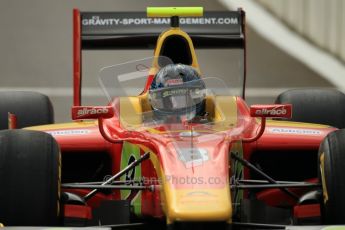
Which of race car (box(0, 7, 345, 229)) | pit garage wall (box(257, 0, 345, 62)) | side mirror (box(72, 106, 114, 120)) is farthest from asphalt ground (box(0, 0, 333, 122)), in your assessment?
side mirror (box(72, 106, 114, 120))

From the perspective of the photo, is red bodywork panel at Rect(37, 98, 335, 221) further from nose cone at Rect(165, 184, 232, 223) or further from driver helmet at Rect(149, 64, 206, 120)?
nose cone at Rect(165, 184, 232, 223)

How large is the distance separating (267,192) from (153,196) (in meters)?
0.95

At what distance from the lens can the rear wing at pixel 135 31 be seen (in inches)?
263

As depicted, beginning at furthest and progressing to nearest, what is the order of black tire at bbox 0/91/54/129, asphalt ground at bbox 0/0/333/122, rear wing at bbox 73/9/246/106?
asphalt ground at bbox 0/0/333/122
rear wing at bbox 73/9/246/106
black tire at bbox 0/91/54/129

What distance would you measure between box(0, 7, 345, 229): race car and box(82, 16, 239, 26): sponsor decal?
0.53 m

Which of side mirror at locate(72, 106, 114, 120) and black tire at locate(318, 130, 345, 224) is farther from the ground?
side mirror at locate(72, 106, 114, 120)

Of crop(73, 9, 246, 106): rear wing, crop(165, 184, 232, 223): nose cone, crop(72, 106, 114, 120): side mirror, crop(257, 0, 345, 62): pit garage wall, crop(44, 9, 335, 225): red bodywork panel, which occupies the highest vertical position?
crop(257, 0, 345, 62): pit garage wall

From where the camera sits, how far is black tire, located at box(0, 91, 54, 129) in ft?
21.5

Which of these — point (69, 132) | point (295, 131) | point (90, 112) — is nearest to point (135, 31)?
point (69, 132)

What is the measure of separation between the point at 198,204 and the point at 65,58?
22.2 ft

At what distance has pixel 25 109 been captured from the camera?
21.6 ft

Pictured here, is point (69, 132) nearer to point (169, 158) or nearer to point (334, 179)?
point (169, 158)

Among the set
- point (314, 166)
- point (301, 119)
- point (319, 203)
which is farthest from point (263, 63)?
point (319, 203)

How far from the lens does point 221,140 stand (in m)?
4.86
